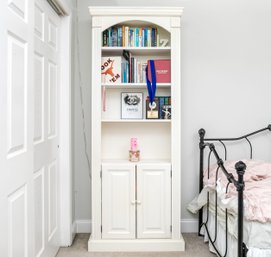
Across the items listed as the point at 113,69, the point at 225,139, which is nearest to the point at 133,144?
the point at 113,69

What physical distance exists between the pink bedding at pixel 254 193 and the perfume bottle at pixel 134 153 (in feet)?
2.20

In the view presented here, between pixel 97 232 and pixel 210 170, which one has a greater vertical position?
pixel 210 170

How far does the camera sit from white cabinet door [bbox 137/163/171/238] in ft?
8.54

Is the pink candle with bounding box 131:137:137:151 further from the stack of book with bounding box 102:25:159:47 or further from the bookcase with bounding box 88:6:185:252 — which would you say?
the stack of book with bounding box 102:25:159:47

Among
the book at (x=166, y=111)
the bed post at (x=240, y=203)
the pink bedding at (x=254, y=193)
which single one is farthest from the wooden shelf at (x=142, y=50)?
the bed post at (x=240, y=203)

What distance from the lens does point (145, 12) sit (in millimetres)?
2570

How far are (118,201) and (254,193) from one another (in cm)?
118

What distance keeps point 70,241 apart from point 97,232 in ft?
0.93

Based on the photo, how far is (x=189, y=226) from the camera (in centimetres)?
299

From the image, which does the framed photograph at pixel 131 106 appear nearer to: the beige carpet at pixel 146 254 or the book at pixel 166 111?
the book at pixel 166 111

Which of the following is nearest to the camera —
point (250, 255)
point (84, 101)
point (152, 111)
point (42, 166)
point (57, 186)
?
point (250, 255)

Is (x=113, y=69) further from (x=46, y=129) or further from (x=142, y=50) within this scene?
(x=46, y=129)

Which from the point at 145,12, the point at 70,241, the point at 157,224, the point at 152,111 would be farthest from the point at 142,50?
the point at 70,241

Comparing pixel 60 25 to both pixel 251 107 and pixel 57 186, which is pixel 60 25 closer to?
pixel 57 186
